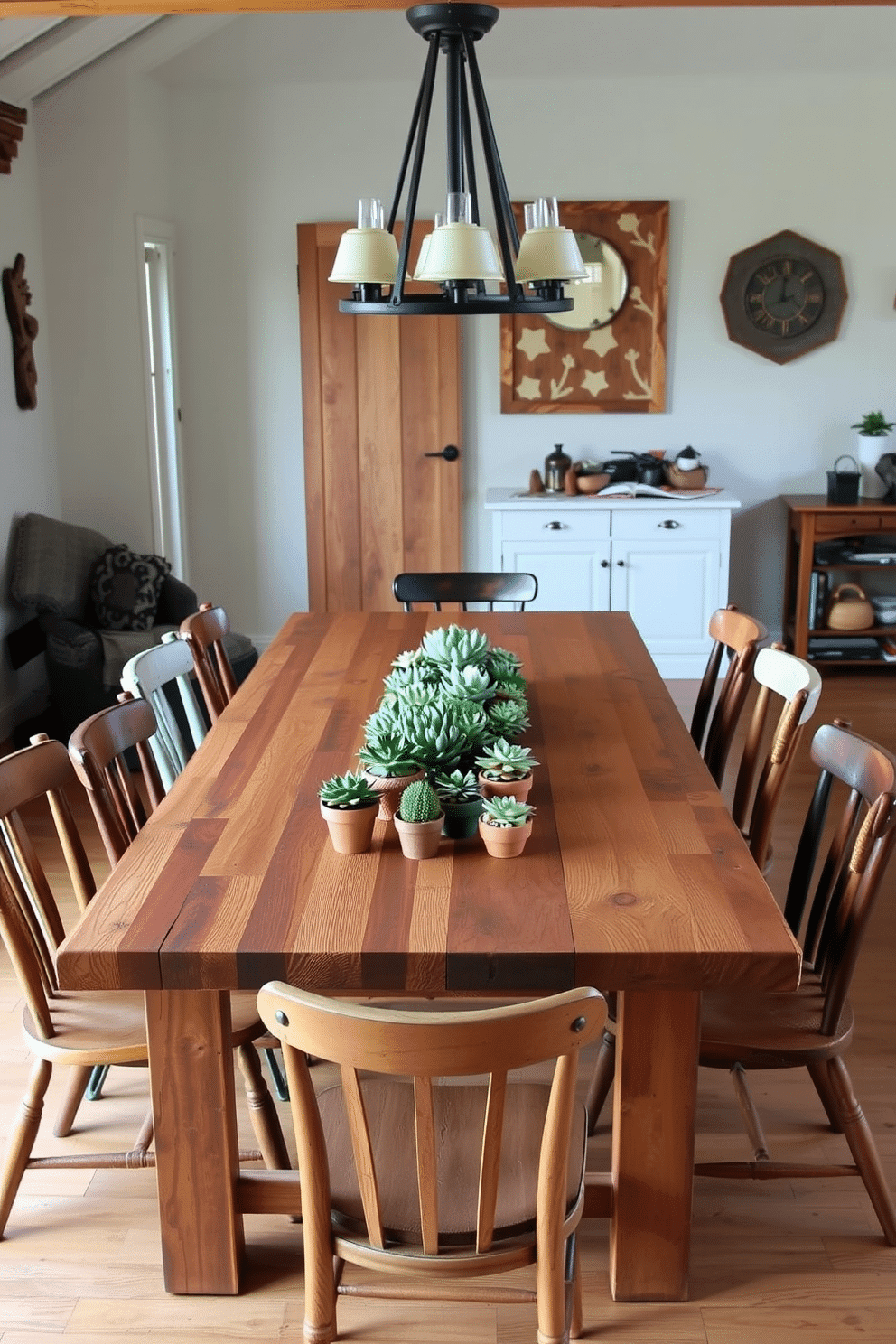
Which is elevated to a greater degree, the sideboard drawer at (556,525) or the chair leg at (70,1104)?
the sideboard drawer at (556,525)

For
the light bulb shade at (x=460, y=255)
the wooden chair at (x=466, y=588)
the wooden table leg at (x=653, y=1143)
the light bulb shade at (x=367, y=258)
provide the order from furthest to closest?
the wooden chair at (x=466, y=588)
the light bulb shade at (x=367, y=258)
the light bulb shade at (x=460, y=255)
the wooden table leg at (x=653, y=1143)

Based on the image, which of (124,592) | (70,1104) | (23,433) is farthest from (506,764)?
(23,433)

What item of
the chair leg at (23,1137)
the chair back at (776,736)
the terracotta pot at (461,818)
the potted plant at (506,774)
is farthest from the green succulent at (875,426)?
the chair leg at (23,1137)

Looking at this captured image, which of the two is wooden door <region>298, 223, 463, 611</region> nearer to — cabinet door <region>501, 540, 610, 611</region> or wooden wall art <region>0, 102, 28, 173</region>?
cabinet door <region>501, 540, 610, 611</region>

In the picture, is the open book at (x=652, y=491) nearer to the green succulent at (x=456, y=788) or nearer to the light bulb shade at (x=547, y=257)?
the light bulb shade at (x=547, y=257)

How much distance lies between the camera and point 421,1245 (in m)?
1.85

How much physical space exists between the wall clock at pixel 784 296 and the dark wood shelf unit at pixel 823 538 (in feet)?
2.50

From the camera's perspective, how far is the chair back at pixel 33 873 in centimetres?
234

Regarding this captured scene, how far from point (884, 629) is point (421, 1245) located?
5054 millimetres

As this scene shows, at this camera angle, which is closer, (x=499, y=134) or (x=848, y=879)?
(x=848, y=879)

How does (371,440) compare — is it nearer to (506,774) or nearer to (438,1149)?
(506,774)

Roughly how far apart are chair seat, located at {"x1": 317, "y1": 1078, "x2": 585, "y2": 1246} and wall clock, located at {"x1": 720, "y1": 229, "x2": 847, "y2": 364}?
5.04 m

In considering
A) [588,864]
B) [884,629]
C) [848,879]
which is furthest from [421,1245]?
[884,629]

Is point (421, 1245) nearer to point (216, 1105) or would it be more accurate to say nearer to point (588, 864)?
point (216, 1105)
